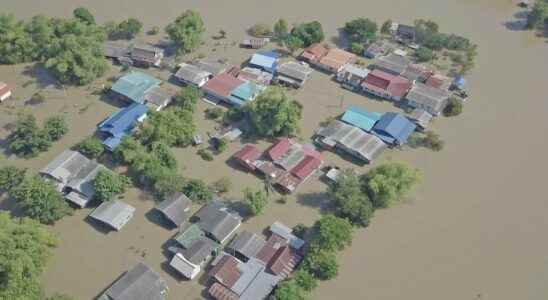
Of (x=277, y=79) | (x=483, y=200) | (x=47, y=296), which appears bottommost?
(x=47, y=296)

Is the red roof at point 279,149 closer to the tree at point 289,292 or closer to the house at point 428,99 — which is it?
the tree at point 289,292

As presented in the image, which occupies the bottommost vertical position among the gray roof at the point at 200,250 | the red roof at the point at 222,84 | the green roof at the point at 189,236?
the gray roof at the point at 200,250

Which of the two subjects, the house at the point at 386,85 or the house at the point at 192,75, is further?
the house at the point at 192,75

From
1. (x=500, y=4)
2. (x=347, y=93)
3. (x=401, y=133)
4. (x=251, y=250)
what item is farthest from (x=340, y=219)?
(x=500, y=4)

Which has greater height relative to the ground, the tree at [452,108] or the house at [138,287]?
the tree at [452,108]

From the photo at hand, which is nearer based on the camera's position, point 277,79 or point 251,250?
point 251,250

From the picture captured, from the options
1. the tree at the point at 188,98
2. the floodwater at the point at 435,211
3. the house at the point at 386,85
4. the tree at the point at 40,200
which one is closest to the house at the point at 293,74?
the floodwater at the point at 435,211

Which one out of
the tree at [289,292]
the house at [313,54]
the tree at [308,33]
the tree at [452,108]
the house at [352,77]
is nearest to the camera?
the tree at [289,292]

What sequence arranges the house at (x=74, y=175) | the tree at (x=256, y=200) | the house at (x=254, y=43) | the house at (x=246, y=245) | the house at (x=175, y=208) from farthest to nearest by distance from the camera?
the house at (x=254, y=43) < the house at (x=74, y=175) < the tree at (x=256, y=200) < the house at (x=175, y=208) < the house at (x=246, y=245)

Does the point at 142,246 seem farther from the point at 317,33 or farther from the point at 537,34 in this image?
the point at 537,34
